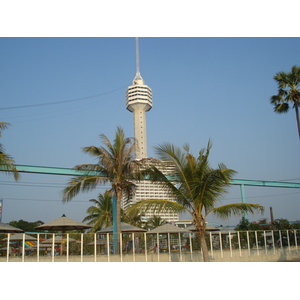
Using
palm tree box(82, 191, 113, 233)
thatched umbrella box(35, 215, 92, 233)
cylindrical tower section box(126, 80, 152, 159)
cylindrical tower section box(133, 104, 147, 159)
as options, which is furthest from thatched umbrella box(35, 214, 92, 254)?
cylindrical tower section box(126, 80, 152, 159)

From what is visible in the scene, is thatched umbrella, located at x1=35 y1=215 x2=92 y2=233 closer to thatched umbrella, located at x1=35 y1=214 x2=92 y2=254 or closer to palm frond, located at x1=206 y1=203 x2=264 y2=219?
Result: thatched umbrella, located at x1=35 y1=214 x2=92 y2=254

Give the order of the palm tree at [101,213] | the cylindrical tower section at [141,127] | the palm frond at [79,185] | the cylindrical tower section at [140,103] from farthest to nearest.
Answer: the cylindrical tower section at [140,103] → the cylindrical tower section at [141,127] → the palm tree at [101,213] → the palm frond at [79,185]

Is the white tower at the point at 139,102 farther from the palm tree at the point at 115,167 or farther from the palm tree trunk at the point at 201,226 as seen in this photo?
the palm tree trunk at the point at 201,226

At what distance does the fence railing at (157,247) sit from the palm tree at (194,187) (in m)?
2.85

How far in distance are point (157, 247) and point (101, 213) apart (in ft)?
61.1

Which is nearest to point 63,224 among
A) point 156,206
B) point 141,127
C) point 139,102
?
point 156,206

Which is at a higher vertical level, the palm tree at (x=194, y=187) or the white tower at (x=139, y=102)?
the white tower at (x=139, y=102)

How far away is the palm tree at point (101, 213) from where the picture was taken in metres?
31.7

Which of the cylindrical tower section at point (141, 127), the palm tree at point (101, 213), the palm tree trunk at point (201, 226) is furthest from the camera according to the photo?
the cylindrical tower section at point (141, 127)

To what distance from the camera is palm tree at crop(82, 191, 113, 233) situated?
3173 cm

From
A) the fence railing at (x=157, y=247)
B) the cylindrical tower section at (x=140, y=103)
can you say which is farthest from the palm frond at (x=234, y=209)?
the cylindrical tower section at (x=140, y=103)

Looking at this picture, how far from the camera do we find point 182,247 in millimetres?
14945
